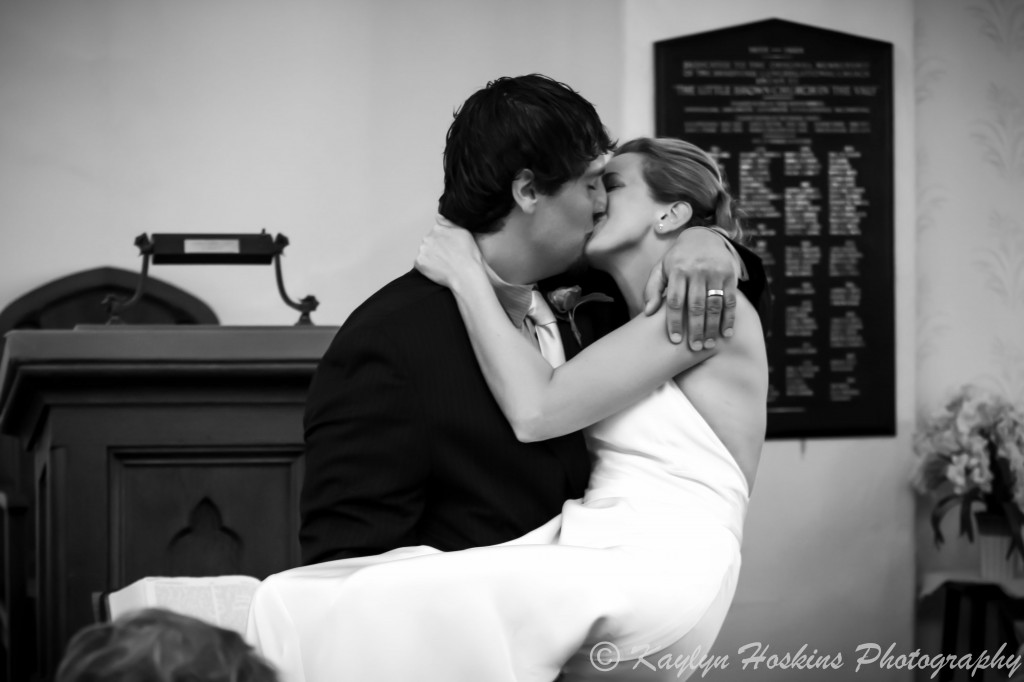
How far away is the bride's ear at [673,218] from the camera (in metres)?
2.02

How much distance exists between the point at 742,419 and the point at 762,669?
8.89 feet

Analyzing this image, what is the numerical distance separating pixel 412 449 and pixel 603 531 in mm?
281

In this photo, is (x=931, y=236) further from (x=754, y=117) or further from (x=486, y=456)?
(x=486, y=456)

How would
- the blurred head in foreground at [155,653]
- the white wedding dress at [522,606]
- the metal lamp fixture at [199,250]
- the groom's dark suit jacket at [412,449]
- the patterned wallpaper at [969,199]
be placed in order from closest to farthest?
the blurred head in foreground at [155,653]
the white wedding dress at [522,606]
the groom's dark suit jacket at [412,449]
the metal lamp fixture at [199,250]
the patterned wallpaper at [969,199]

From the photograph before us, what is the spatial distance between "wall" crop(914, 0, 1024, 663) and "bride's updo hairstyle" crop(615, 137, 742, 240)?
2743 mm

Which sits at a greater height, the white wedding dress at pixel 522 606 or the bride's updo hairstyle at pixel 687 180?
the bride's updo hairstyle at pixel 687 180

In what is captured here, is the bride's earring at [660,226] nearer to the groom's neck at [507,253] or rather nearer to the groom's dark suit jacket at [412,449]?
the groom's neck at [507,253]

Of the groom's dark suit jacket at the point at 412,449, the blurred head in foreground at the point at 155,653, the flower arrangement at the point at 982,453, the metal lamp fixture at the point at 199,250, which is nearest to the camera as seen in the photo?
the blurred head in foreground at the point at 155,653

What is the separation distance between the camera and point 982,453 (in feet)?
13.1

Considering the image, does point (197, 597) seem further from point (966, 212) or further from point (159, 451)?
point (966, 212)

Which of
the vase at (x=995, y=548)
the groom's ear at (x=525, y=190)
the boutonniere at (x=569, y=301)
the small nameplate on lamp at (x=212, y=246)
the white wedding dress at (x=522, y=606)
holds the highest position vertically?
the groom's ear at (x=525, y=190)

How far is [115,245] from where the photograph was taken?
443 cm

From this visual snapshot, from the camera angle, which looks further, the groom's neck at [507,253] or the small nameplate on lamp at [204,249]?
the small nameplate on lamp at [204,249]

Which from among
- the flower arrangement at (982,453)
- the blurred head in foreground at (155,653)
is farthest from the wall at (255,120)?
the blurred head in foreground at (155,653)
